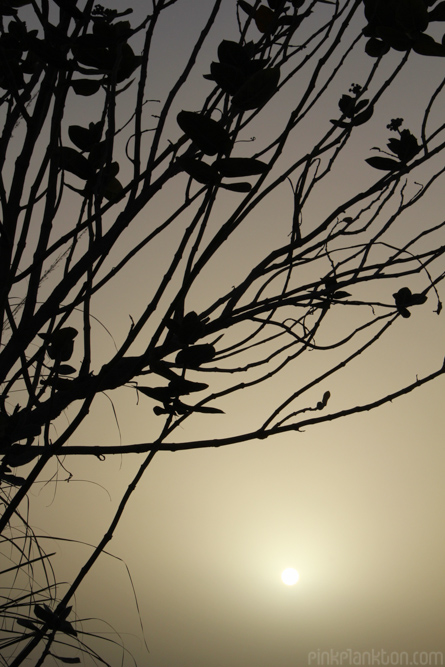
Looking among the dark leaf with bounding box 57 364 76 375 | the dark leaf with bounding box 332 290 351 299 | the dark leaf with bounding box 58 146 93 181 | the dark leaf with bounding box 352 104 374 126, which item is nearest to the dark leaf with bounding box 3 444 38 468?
the dark leaf with bounding box 57 364 76 375

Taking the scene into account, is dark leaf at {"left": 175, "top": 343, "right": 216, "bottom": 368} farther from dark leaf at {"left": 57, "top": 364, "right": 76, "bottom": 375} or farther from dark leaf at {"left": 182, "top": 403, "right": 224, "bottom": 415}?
dark leaf at {"left": 57, "top": 364, "right": 76, "bottom": 375}

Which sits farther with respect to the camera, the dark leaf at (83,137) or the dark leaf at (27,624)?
the dark leaf at (83,137)

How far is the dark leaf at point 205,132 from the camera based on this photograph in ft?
2.86

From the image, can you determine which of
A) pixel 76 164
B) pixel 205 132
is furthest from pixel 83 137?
pixel 205 132

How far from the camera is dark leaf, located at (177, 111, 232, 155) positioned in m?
0.87

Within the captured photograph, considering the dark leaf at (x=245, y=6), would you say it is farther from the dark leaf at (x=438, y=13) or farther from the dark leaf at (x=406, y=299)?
the dark leaf at (x=406, y=299)

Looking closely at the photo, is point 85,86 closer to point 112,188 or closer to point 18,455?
point 112,188

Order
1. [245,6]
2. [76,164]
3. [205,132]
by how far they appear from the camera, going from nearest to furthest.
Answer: [205,132] < [76,164] < [245,6]

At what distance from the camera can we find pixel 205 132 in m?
0.89

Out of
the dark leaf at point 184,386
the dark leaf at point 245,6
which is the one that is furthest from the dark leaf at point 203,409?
the dark leaf at point 245,6

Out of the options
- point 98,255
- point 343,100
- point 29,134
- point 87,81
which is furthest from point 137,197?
point 343,100

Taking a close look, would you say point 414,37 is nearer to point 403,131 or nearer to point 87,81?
point 403,131

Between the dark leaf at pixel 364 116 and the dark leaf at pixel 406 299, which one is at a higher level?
the dark leaf at pixel 364 116

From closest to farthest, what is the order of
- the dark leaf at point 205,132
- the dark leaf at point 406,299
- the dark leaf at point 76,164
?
the dark leaf at point 205,132 → the dark leaf at point 76,164 → the dark leaf at point 406,299
